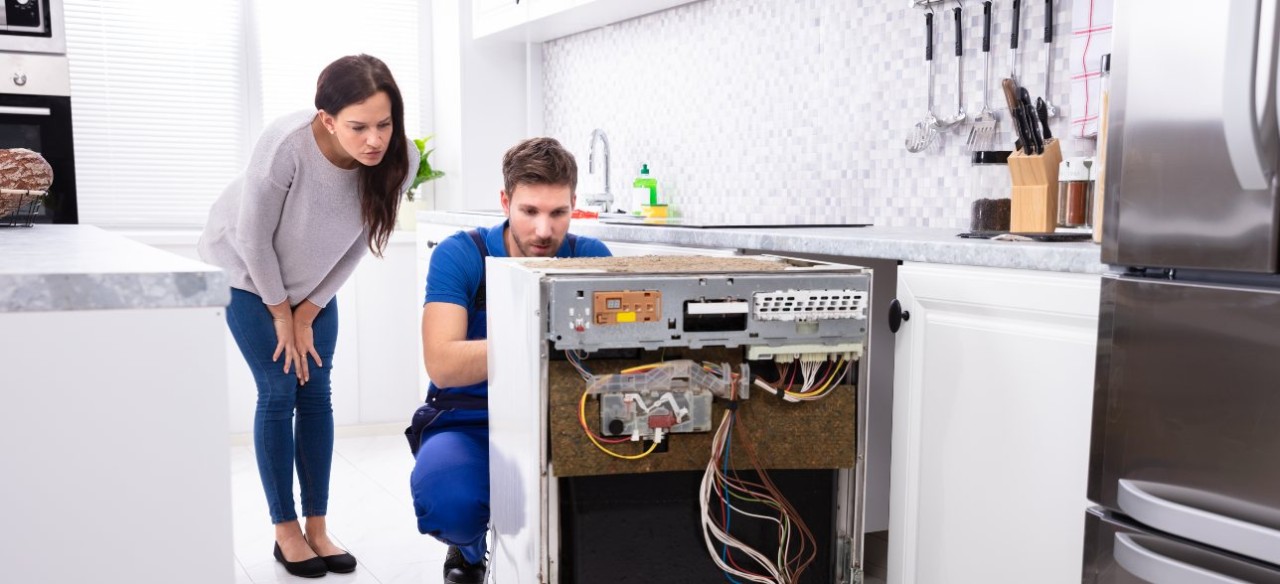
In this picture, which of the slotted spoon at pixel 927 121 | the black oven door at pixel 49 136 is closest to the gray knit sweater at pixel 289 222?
the black oven door at pixel 49 136

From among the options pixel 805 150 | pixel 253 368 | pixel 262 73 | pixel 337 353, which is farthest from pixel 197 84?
pixel 805 150

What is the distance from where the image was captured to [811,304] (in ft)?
4.60

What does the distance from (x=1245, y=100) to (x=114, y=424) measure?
48.5 inches

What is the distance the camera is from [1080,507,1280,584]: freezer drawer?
121 cm

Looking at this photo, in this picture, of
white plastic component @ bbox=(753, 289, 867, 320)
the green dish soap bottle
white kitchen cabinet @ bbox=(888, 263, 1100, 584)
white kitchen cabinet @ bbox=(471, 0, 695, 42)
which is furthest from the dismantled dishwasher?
white kitchen cabinet @ bbox=(471, 0, 695, 42)

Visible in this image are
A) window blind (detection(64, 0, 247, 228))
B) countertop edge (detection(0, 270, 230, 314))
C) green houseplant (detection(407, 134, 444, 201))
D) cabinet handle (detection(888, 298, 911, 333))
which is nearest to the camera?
countertop edge (detection(0, 270, 230, 314))

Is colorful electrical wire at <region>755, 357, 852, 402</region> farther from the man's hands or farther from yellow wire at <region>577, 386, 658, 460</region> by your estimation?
the man's hands

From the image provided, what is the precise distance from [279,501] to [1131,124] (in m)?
2.07

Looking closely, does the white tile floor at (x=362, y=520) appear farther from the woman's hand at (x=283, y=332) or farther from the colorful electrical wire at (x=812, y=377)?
the colorful electrical wire at (x=812, y=377)

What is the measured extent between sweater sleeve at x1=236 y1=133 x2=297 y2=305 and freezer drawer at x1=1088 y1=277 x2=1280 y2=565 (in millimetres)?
1753

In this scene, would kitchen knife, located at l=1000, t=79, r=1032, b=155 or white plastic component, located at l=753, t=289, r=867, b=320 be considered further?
kitchen knife, located at l=1000, t=79, r=1032, b=155

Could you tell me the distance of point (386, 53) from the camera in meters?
4.17

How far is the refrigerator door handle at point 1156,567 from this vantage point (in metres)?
1.23

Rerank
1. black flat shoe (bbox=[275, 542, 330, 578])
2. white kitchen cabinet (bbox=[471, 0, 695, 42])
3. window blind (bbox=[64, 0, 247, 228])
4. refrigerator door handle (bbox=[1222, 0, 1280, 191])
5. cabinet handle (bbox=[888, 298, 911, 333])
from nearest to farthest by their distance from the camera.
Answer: refrigerator door handle (bbox=[1222, 0, 1280, 191]) → cabinet handle (bbox=[888, 298, 911, 333]) → black flat shoe (bbox=[275, 542, 330, 578]) → white kitchen cabinet (bbox=[471, 0, 695, 42]) → window blind (bbox=[64, 0, 247, 228])
